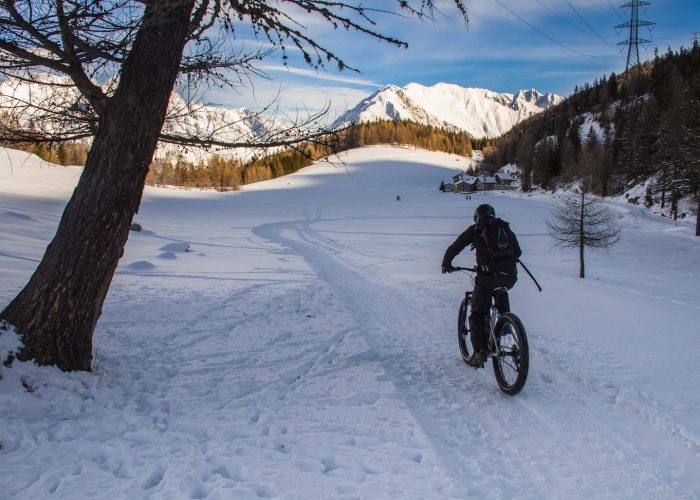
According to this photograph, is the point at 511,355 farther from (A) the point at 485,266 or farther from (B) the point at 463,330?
(B) the point at 463,330

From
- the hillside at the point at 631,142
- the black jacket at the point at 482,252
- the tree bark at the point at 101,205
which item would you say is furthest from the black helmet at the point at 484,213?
the hillside at the point at 631,142

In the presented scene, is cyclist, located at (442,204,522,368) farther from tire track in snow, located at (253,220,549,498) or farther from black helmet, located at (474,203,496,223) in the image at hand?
tire track in snow, located at (253,220,549,498)

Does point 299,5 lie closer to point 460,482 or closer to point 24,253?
point 460,482

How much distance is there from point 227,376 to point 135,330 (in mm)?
2273

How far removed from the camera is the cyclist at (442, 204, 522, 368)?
4801mm

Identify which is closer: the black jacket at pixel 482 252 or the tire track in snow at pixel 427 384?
the tire track in snow at pixel 427 384

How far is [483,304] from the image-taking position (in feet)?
16.5

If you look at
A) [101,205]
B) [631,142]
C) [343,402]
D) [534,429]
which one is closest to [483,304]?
[534,429]

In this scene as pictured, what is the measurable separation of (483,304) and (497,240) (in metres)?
0.81

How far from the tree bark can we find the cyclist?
353 cm

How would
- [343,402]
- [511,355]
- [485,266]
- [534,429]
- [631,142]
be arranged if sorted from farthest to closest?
[631,142] < [485,266] < [511,355] < [343,402] < [534,429]

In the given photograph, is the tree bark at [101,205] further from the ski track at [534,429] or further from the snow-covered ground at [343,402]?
the ski track at [534,429]

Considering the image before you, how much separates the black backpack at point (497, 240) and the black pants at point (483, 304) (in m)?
0.26

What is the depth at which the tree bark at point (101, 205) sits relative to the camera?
3.83m
